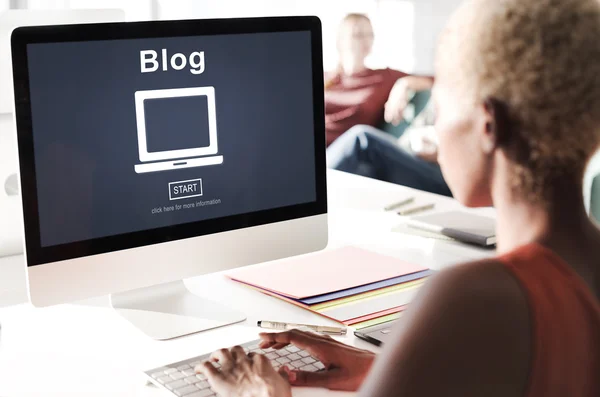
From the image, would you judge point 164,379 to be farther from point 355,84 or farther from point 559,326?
point 355,84

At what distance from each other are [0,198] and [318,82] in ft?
2.41

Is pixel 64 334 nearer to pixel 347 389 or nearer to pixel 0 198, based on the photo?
pixel 0 198

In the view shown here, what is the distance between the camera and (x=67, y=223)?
1.40 metres

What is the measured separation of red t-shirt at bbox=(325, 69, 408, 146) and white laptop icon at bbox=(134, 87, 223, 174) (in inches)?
121

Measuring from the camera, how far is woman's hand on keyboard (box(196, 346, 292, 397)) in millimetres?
1188

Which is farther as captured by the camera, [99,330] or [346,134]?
[346,134]

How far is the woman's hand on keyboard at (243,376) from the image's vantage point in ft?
3.90

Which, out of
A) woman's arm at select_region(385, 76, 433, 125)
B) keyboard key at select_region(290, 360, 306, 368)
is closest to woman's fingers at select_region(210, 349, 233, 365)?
keyboard key at select_region(290, 360, 306, 368)

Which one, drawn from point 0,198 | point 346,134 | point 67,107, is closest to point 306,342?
point 67,107

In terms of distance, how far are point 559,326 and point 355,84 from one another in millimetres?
4013

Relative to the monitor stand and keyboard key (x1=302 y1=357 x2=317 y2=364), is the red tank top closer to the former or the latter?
keyboard key (x1=302 y1=357 x2=317 y2=364)

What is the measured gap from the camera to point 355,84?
4652 mm

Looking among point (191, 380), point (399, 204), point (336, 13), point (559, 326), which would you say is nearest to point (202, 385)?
point (191, 380)

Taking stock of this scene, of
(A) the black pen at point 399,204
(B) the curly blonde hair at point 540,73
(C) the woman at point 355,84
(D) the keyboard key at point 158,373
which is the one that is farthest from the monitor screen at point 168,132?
(C) the woman at point 355,84
